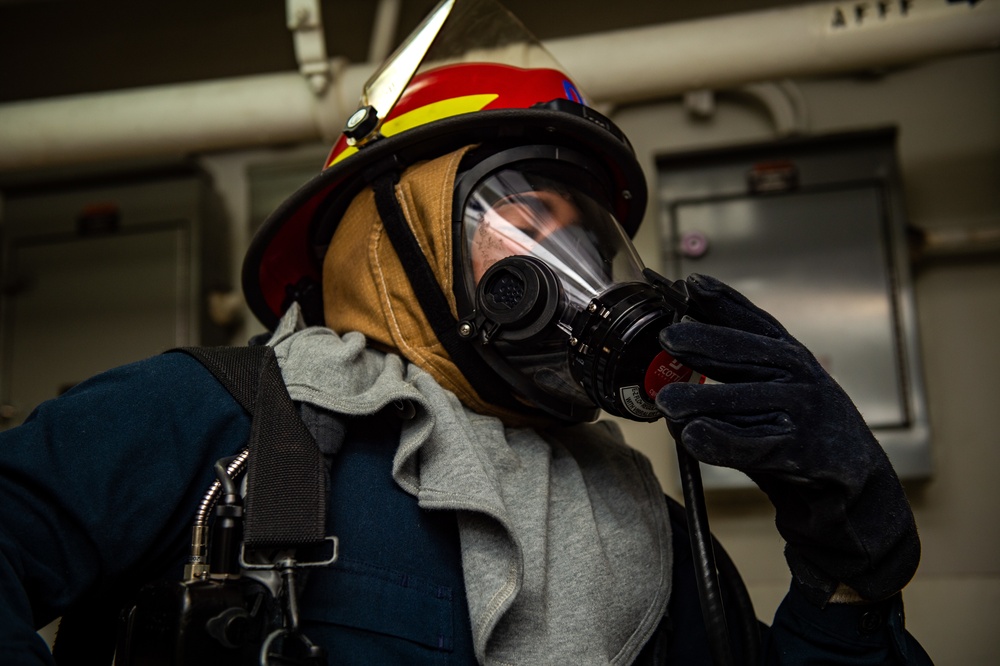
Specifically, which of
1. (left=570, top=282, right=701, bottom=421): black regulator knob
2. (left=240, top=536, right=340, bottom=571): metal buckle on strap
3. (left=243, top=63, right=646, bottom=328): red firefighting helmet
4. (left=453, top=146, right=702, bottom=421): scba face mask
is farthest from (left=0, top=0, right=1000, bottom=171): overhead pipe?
(left=240, top=536, right=340, bottom=571): metal buckle on strap

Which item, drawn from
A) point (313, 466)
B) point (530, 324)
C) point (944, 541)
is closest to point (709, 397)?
point (530, 324)

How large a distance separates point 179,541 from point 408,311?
17.5 inches

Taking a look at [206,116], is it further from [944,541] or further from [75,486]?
[944,541]

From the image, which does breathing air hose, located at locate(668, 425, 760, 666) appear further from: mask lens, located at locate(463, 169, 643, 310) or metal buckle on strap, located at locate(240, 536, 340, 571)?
metal buckle on strap, located at locate(240, 536, 340, 571)

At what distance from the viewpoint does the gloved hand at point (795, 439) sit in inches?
34.0

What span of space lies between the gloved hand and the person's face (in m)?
0.27

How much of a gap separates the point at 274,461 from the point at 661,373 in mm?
469

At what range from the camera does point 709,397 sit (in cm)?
88

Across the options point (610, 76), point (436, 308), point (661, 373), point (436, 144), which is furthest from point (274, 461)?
point (610, 76)

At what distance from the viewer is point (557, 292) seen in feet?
3.48

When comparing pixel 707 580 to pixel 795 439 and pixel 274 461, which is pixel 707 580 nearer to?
pixel 795 439

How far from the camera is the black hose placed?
938 mm

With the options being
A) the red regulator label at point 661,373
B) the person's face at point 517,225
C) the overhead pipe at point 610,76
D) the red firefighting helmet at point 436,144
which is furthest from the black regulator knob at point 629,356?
the overhead pipe at point 610,76

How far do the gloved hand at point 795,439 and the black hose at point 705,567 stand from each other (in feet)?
0.33
